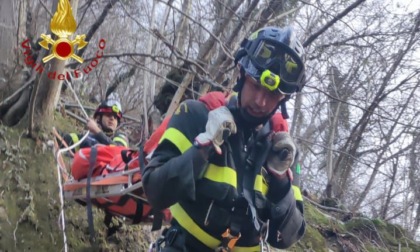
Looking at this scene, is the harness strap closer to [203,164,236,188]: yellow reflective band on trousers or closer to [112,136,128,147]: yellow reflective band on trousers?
[203,164,236,188]: yellow reflective band on trousers

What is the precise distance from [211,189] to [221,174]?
0.29 feet

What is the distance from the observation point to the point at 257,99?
2738mm

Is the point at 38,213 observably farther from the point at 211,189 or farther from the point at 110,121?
the point at 211,189

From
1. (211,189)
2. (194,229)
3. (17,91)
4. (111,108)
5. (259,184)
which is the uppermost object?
(259,184)

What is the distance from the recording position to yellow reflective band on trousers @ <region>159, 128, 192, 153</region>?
8.79 ft

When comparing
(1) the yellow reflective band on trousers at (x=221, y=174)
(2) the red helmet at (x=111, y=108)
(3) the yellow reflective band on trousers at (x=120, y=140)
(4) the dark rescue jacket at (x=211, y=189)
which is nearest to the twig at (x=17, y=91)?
(2) the red helmet at (x=111, y=108)

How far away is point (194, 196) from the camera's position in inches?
98.6

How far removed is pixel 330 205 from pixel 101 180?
5238 mm

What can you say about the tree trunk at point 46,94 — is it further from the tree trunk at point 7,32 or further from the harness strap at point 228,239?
the harness strap at point 228,239

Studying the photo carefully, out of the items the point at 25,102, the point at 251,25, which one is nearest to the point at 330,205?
the point at 251,25

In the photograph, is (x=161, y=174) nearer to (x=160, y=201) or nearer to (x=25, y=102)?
(x=160, y=201)

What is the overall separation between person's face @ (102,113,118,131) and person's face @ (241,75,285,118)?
12.1ft

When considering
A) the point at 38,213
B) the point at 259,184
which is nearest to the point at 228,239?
the point at 259,184

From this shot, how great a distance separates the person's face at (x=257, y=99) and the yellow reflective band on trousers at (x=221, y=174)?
1.13 feet
